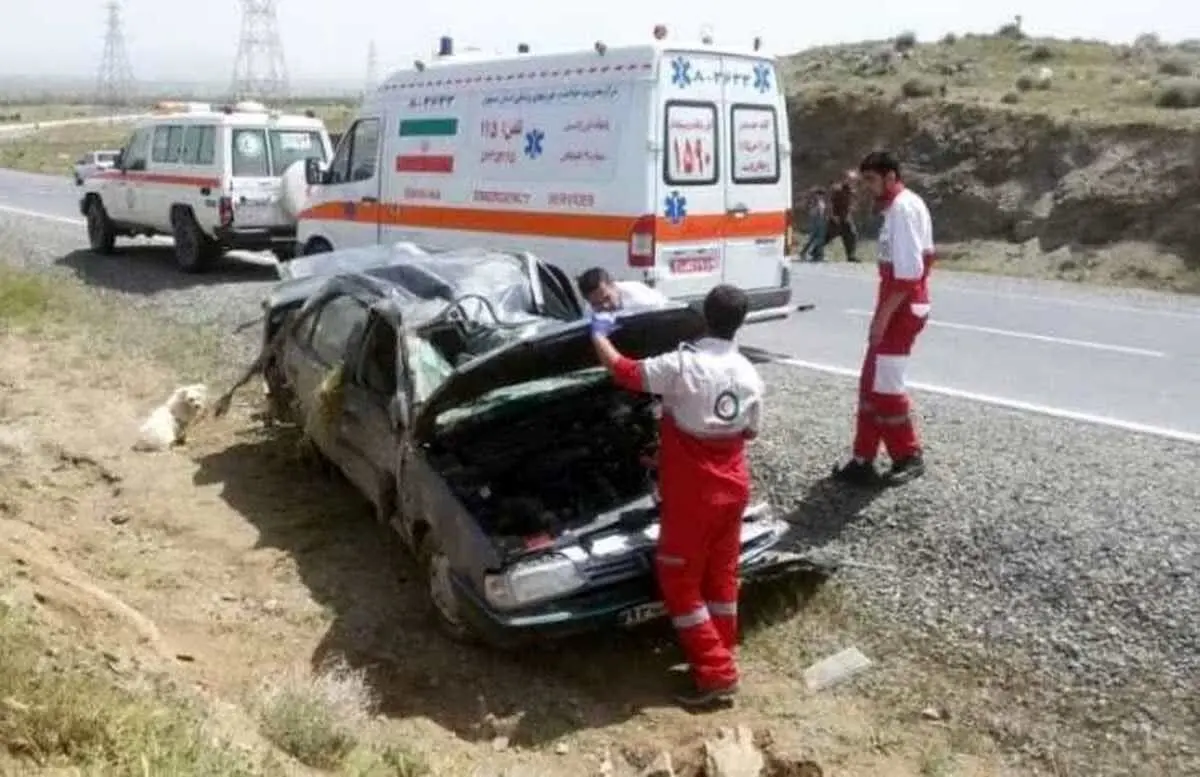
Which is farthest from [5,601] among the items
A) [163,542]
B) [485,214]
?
[485,214]

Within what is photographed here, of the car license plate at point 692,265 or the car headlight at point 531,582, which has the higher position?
the car license plate at point 692,265

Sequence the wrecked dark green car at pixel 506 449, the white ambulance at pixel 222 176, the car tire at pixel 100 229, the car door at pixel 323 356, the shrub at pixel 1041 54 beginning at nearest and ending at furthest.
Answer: the wrecked dark green car at pixel 506 449 < the car door at pixel 323 356 < the white ambulance at pixel 222 176 < the car tire at pixel 100 229 < the shrub at pixel 1041 54

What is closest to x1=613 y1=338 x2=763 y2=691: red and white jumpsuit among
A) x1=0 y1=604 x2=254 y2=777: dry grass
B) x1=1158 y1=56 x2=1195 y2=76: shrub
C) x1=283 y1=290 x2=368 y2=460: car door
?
x1=0 y1=604 x2=254 y2=777: dry grass

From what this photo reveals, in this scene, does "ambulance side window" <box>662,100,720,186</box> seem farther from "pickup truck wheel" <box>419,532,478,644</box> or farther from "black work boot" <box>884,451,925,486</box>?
"pickup truck wheel" <box>419,532,478,644</box>

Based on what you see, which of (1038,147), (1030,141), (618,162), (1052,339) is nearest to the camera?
(618,162)

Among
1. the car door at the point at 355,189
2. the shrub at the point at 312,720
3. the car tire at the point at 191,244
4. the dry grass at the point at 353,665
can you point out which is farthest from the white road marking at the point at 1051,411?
the car tire at the point at 191,244

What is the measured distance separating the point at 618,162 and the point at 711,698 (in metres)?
5.84

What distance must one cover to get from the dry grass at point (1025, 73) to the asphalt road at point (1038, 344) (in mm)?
9259

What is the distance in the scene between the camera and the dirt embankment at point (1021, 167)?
874 inches

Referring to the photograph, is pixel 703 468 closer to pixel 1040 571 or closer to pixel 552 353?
pixel 552 353

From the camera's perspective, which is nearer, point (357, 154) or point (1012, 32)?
point (357, 154)

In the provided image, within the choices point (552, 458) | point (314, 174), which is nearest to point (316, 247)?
point (314, 174)

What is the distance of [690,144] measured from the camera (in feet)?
35.1

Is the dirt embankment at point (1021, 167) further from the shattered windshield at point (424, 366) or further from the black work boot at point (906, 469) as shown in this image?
the shattered windshield at point (424, 366)
